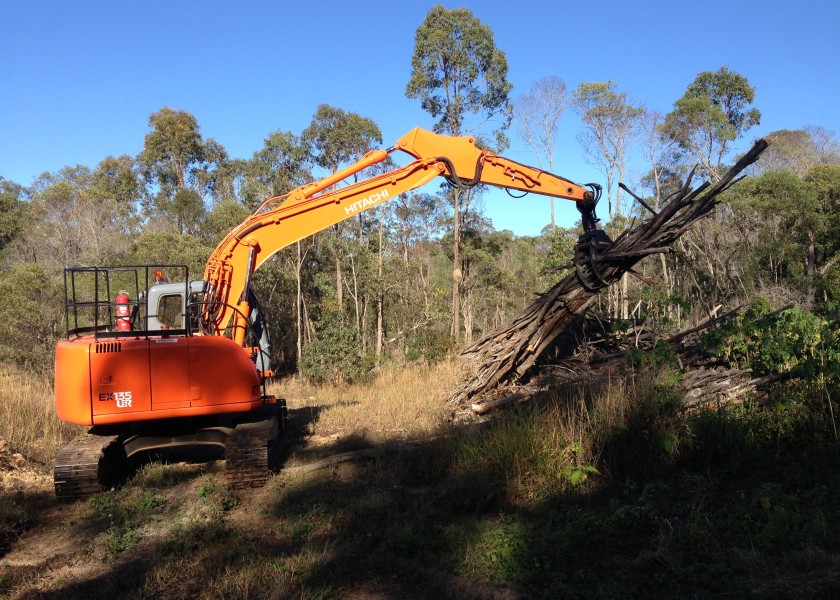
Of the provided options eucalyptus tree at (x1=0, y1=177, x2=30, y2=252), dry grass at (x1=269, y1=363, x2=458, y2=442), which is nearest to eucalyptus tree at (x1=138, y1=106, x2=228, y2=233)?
eucalyptus tree at (x1=0, y1=177, x2=30, y2=252)

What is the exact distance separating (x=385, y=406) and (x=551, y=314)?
10.6 feet

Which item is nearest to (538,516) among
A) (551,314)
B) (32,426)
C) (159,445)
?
(551,314)

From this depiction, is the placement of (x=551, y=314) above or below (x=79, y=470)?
above

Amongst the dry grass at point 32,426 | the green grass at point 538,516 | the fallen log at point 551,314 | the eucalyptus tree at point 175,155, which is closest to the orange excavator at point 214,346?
the fallen log at point 551,314

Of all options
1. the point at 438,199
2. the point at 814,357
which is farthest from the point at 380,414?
the point at 438,199

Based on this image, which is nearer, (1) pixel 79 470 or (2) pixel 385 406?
(1) pixel 79 470

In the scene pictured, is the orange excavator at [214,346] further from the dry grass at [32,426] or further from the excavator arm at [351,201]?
the dry grass at [32,426]

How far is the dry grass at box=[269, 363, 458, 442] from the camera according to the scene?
8.27 m

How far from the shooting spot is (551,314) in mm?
8359

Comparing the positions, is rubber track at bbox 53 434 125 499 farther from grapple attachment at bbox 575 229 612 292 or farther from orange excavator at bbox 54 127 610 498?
grapple attachment at bbox 575 229 612 292

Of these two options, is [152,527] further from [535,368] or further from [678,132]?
[678,132]

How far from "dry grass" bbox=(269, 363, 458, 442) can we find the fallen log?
0.69 meters

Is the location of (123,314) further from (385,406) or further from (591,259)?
(591,259)

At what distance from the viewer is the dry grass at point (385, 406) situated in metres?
8.27
